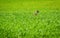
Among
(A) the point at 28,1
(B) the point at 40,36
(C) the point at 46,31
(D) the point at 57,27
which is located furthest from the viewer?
(A) the point at 28,1

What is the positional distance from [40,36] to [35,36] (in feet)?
1.39

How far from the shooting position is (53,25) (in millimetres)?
14016

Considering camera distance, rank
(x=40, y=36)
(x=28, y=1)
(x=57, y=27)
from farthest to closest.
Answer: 1. (x=28, y=1)
2. (x=57, y=27)
3. (x=40, y=36)

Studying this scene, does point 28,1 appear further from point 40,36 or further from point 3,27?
point 40,36

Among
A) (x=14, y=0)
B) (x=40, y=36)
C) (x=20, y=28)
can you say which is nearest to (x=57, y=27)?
(x=40, y=36)

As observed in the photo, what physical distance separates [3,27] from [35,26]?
128 inches

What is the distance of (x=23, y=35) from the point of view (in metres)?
12.1

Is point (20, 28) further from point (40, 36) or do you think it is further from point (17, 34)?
point (40, 36)

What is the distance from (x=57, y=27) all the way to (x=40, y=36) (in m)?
2.64

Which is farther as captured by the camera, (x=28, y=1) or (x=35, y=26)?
(x=28, y=1)

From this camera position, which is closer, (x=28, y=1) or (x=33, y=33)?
(x=33, y=33)

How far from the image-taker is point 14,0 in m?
39.8

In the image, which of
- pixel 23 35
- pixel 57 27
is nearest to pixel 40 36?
pixel 23 35

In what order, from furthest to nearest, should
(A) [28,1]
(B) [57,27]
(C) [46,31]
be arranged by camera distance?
(A) [28,1]
(B) [57,27]
(C) [46,31]
